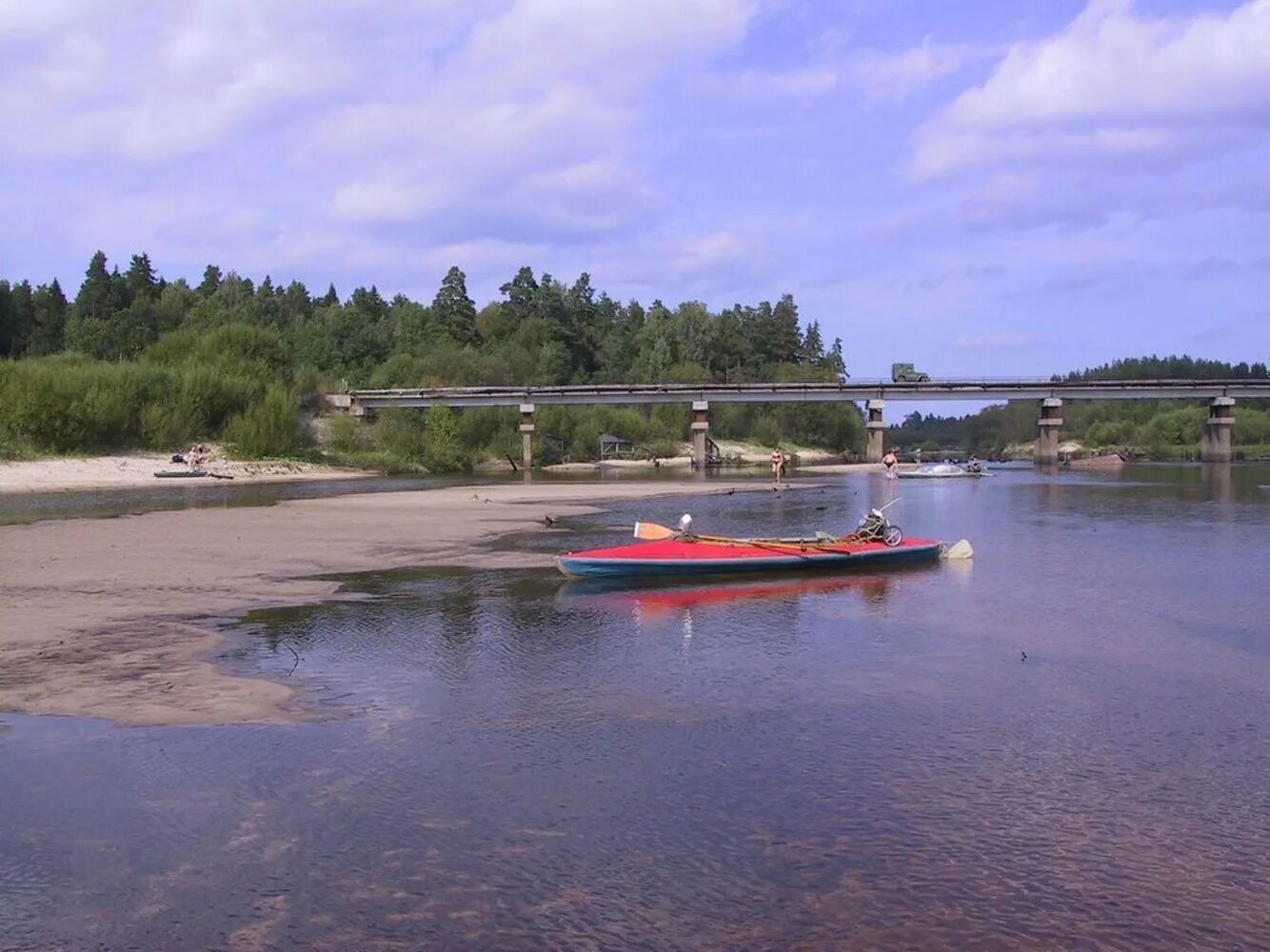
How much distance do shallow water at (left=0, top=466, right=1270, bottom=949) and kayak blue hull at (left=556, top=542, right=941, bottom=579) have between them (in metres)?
3.55

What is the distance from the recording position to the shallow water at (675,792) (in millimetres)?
8594

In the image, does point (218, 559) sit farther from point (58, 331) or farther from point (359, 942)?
point (58, 331)

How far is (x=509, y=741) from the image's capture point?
13172 millimetres

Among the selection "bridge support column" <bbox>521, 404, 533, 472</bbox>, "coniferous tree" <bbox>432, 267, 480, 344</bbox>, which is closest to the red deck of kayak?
"bridge support column" <bbox>521, 404, 533, 472</bbox>

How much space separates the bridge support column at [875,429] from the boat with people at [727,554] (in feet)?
306

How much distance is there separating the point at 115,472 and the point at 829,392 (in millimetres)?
76870

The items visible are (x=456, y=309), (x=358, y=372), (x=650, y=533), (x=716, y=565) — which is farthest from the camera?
(x=456, y=309)

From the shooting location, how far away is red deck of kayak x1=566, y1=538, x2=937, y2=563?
1015 inches

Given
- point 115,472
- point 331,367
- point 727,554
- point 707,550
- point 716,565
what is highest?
point 331,367

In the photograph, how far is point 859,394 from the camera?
392 ft

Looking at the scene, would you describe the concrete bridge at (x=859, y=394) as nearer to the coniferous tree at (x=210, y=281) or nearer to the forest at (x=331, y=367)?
the forest at (x=331, y=367)

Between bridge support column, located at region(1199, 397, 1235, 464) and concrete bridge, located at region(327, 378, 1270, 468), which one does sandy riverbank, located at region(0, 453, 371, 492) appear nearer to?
concrete bridge, located at region(327, 378, 1270, 468)

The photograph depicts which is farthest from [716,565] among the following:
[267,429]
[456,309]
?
[456,309]

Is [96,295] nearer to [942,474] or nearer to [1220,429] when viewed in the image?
[942,474]
